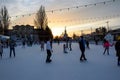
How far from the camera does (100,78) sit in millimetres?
9984

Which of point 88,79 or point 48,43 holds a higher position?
point 48,43

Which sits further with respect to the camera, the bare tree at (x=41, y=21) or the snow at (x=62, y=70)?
the bare tree at (x=41, y=21)

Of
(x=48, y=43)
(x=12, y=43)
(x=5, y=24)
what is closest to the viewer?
(x=48, y=43)

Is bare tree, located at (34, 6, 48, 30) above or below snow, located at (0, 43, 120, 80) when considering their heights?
above

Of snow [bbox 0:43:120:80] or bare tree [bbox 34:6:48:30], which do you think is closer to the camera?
snow [bbox 0:43:120:80]

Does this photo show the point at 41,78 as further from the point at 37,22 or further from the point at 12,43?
the point at 37,22

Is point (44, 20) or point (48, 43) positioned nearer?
point (48, 43)

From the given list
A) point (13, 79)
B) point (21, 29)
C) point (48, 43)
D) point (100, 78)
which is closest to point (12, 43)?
point (48, 43)

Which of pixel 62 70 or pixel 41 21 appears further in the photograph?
pixel 41 21

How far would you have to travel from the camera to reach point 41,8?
8744cm

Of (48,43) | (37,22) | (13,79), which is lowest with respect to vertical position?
(13,79)

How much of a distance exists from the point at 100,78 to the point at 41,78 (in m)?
2.38

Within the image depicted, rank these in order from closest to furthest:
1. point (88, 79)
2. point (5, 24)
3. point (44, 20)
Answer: point (88, 79), point (5, 24), point (44, 20)

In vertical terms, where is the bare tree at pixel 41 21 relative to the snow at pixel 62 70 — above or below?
above
